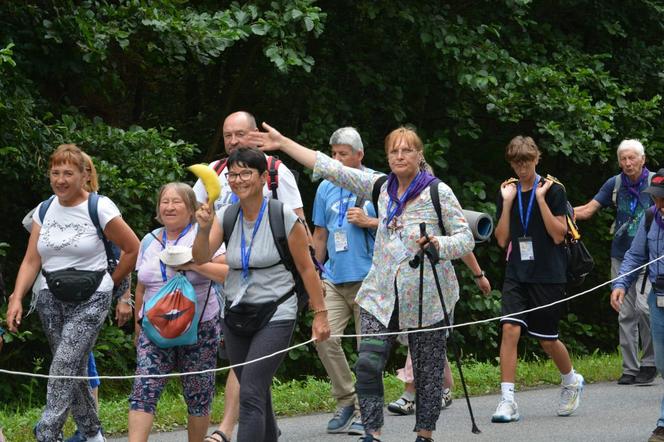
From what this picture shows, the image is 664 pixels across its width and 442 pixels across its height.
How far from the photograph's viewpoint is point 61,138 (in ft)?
33.8

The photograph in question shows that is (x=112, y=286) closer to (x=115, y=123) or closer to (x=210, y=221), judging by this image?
(x=210, y=221)

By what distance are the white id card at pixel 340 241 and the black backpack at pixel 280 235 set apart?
2045 millimetres

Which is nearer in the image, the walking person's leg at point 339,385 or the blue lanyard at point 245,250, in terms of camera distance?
the blue lanyard at point 245,250

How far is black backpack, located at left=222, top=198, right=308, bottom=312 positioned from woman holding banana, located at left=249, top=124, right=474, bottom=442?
1.84 feet

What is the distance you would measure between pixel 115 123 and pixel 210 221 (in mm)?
6044

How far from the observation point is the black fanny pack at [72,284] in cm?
723

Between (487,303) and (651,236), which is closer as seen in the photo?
(651,236)

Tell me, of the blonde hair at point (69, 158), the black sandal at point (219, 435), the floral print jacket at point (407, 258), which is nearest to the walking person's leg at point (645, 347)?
the floral print jacket at point (407, 258)

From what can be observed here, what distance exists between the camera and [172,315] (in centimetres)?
675

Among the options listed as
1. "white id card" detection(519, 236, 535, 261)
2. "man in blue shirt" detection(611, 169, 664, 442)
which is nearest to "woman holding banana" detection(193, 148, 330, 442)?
"man in blue shirt" detection(611, 169, 664, 442)

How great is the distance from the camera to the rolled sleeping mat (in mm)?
7590

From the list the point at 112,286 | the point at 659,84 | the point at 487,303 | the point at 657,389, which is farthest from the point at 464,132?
the point at 112,286

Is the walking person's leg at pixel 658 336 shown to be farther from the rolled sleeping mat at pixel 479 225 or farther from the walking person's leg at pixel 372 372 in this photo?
the walking person's leg at pixel 372 372

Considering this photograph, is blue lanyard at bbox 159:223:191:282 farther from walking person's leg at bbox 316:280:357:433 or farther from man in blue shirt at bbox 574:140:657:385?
man in blue shirt at bbox 574:140:657:385
